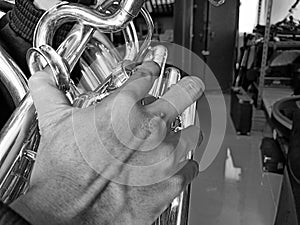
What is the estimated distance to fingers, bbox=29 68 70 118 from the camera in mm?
272

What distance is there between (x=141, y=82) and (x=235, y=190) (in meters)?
1.67

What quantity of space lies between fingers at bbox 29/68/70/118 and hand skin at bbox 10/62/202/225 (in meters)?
0.01

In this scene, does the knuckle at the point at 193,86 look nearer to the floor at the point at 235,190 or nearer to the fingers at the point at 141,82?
the fingers at the point at 141,82

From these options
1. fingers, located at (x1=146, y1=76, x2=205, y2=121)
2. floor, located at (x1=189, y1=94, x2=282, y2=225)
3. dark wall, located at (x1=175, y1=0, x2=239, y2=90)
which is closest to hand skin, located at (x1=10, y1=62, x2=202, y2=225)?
fingers, located at (x1=146, y1=76, x2=205, y2=121)

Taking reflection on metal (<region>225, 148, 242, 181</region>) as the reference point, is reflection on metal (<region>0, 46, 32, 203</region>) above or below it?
above

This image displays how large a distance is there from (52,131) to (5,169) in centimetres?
13

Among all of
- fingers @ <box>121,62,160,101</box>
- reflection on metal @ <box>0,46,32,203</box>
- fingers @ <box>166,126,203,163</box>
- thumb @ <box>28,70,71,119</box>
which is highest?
fingers @ <box>121,62,160,101</box>

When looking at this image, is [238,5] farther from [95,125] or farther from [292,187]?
[95,125]

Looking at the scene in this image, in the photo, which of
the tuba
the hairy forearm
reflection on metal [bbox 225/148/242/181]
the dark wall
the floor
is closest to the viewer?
the hairy forearm

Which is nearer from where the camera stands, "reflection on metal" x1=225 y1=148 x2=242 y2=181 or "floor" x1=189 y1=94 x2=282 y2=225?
"floor" x1=189 y1=94 x2=282 y2=225

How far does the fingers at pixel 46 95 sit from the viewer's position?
Result: 0.89 feet

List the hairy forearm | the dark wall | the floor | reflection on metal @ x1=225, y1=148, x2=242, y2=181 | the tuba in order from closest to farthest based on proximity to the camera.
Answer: the hairy forearm, the tuba, the floor, reflection on metal @ x1=225, y1=148, x2=242, y2=181, the dark wall

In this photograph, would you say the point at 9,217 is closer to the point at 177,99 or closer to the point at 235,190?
the point at 177,99

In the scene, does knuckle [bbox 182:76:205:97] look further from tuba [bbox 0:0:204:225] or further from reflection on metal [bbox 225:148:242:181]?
reflection on metal [bbox 225:148:242:181]
